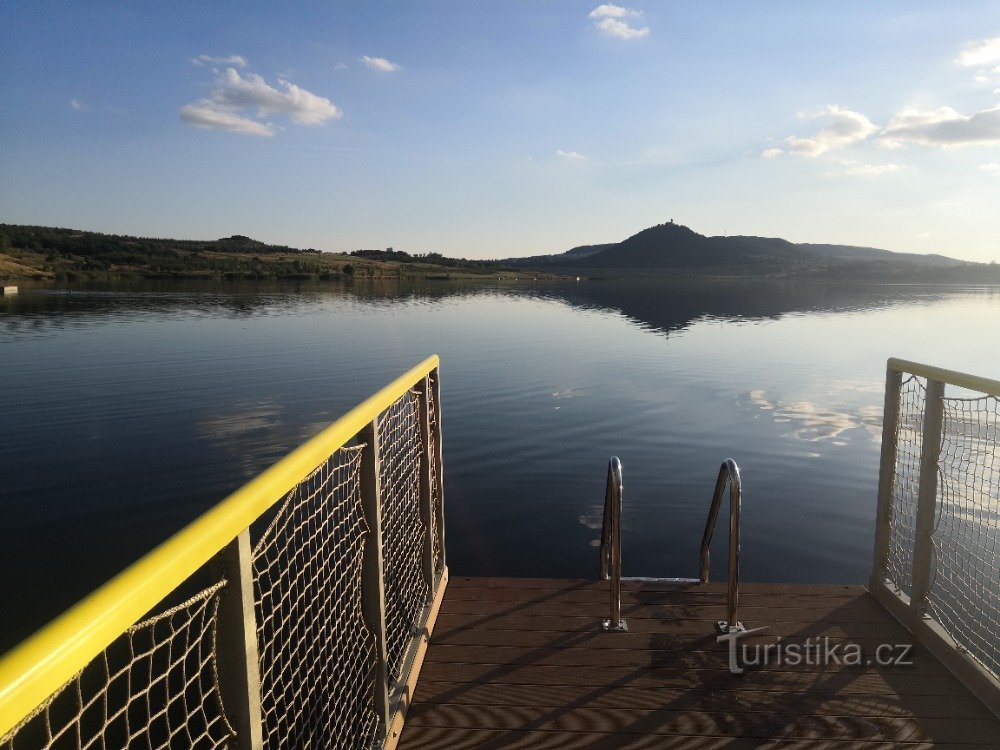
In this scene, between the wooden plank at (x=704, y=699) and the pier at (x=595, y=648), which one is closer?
the pier at (x=595, y=648)

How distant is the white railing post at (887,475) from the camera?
3.94 metres

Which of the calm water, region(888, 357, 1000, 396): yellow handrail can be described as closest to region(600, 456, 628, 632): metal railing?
region(888, 357, 1000, 396): yellow handrail

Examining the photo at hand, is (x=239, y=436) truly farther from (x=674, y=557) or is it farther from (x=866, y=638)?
(x=866, y=638)

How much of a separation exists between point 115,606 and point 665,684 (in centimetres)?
283

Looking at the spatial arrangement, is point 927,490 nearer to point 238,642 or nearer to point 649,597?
point 649,597

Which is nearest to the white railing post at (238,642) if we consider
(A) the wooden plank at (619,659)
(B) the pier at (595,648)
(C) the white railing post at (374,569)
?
(B) the pier at (595,648)

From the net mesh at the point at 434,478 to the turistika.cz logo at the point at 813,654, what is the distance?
5.50 ft

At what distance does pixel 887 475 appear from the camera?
13.2 ft

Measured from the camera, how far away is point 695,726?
2.89m

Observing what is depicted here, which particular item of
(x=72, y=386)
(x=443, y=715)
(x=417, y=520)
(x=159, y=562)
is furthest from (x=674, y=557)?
(x=72, y=386)

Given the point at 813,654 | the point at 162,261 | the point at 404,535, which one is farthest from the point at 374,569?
the point at 162,261

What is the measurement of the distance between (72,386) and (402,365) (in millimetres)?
7533

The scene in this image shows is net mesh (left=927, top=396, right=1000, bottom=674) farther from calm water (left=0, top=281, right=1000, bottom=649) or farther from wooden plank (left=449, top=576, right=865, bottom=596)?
calm water (left=0, top=281, right=1000, bottom=649)

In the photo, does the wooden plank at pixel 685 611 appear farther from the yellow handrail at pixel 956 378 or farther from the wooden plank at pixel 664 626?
the yellow handrail at pixel 956 378
